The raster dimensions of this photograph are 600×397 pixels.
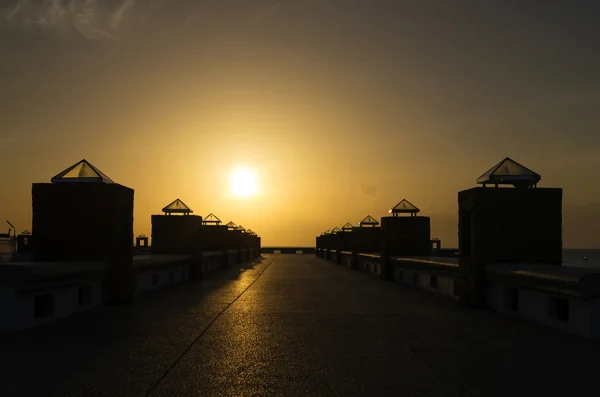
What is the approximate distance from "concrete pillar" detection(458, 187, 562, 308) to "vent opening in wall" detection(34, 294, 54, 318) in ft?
38.5

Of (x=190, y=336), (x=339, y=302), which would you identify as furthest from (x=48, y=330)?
(x=339, y=302)

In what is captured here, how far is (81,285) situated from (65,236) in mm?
2371

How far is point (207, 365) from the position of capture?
8.70 m

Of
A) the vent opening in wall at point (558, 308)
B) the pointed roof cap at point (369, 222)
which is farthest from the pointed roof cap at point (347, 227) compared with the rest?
the vent opening in wall at point (558, 308)

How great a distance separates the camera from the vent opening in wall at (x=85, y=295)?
15703mm

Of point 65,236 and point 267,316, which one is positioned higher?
point 65,236

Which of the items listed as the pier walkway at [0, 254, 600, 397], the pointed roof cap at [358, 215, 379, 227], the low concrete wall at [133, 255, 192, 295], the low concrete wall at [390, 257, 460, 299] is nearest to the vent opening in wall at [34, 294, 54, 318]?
the pier walkway at [0, 254, 600, 397]

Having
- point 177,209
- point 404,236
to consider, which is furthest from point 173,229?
point 404,236

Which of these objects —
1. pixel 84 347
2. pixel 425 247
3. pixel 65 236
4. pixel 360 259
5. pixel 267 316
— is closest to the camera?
A: pixel 84 347

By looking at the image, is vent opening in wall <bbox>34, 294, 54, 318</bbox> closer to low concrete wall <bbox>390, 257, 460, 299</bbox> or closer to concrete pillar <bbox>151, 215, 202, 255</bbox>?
low concrete wall <bbox>390, 257, 460, 299</bbox>

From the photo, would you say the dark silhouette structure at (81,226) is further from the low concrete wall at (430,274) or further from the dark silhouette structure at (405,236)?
the dark silhouette structure at (405,236)

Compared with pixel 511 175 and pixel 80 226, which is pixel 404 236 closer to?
pixel 511 175

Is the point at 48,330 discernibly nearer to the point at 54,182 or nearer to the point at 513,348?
the point at 54,182

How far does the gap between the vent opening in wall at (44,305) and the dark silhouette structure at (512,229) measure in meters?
11.7
